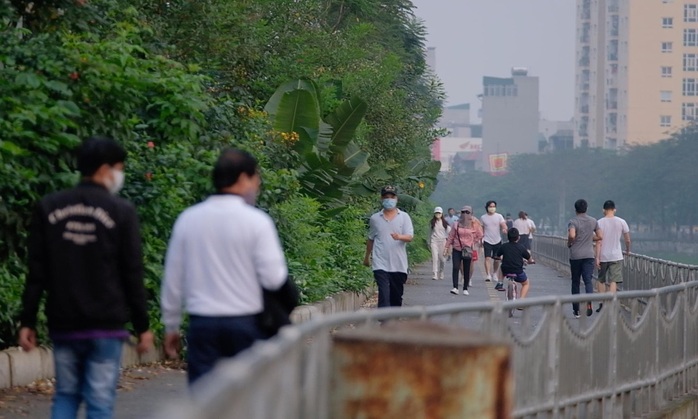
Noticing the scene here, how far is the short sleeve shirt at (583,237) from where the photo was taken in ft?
75.2

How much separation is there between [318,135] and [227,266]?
17973 millimetres

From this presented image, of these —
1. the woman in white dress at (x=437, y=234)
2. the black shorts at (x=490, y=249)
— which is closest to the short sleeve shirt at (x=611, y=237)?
the black shorts at (x=490, y=249)

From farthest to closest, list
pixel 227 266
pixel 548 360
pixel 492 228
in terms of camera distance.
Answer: pixel 492 228 → pixel 548 360 → pixel 227 266

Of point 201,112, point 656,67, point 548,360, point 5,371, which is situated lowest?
point 5,371

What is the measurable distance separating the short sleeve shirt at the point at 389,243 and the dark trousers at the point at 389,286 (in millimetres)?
60

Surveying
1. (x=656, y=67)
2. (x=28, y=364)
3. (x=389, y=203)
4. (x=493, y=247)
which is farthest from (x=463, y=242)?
(x=656, y=67)

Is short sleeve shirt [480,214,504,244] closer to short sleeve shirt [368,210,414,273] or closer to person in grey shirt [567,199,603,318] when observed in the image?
person in grey shirt [567,199,603,318]

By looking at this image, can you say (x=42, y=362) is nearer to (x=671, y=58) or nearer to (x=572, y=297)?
(x=572, y=297)

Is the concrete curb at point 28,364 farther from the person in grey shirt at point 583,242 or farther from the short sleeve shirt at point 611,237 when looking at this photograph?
the short sleeve shirt at point 611,237

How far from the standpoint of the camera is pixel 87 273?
23.5ft

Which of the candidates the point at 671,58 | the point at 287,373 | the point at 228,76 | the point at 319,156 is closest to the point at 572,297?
the point at 287,373

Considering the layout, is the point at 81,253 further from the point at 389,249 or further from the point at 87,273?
the point at 389,249

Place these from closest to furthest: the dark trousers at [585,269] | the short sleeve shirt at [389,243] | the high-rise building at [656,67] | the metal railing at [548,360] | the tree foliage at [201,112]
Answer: the metal railing at [548,360] < the tree foliage at [201,112] < the short sleeve shirt at [389,243] < the dark trousers at [585,269] < the high-rise building at [656,67]

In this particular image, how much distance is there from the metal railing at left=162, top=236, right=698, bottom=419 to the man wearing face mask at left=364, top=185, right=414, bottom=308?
321cm
